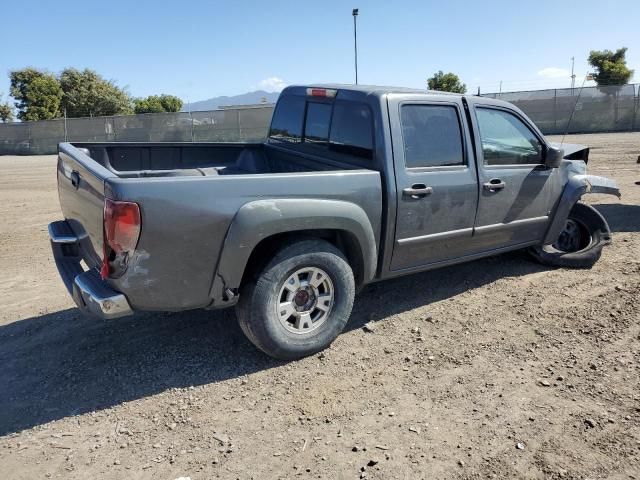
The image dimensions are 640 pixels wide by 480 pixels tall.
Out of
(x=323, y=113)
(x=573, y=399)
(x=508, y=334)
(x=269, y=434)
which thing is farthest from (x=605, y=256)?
(x=269, y=434)

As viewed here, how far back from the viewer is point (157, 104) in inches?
1946

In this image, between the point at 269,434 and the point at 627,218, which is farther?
the point at 627,218

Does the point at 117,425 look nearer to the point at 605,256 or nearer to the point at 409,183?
the point at 409,183

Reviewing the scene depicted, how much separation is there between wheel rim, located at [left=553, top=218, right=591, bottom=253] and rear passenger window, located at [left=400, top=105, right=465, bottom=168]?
2.31m

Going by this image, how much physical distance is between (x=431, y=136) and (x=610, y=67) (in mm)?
40847

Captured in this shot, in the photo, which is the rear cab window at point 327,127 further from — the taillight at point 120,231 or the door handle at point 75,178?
the door handle at point 75,178

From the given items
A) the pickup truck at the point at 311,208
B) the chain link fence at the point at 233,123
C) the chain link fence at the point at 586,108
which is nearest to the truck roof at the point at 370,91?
the pickup truck at the point at 311,208

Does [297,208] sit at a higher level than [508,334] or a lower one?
higher

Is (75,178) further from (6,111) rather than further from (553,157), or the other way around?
(6,111)

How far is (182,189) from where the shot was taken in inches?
120

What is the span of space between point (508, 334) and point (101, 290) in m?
3.04

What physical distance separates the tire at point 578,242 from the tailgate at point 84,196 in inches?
172

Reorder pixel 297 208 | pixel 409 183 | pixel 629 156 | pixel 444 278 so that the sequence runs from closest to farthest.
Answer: pixel 297 208 < pixel 409 183 < pixel 444 278 < pixel 629 156

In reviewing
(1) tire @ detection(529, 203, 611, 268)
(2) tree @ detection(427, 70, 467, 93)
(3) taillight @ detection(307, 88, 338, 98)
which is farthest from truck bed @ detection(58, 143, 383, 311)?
(2) tree @ detection(427, 70, 467, 93)
